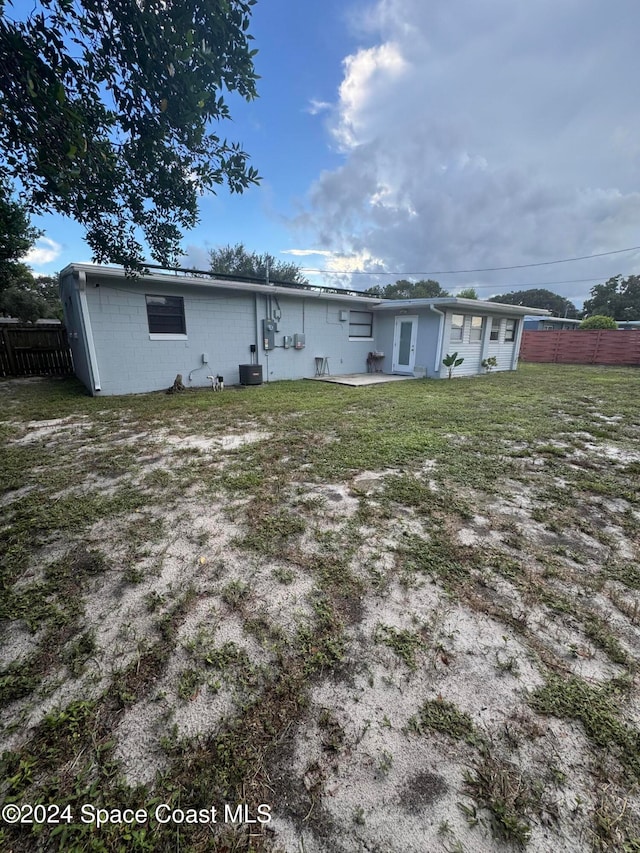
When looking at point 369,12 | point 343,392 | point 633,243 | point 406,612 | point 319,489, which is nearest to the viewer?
point 406,612

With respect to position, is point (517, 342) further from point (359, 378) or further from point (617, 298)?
point (617, 298)

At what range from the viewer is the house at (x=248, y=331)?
786 cm

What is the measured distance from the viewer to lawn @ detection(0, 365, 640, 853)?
1.12 meters

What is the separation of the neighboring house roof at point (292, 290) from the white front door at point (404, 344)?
644mm

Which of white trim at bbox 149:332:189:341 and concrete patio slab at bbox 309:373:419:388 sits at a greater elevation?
white trim at bbox 149:332:189:341

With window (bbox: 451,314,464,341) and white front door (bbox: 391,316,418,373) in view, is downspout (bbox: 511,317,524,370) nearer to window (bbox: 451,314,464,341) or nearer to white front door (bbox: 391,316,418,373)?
window (bbox: 451,314,464,341)

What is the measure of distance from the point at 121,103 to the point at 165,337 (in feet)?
21.1

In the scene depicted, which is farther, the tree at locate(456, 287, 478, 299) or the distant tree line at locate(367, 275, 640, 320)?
the distant tree line at locate(367, 275, 640, 320)

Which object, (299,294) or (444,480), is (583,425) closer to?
(444,480)

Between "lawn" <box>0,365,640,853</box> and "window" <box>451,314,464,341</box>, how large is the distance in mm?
8514

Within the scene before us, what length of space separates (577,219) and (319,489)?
33931mm

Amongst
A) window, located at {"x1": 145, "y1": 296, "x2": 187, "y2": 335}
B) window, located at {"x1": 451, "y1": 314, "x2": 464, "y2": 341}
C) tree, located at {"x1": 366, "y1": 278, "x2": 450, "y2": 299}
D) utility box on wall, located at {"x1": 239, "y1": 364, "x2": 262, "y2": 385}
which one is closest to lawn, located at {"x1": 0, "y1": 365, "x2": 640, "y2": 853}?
window, located at {"x1": 145, "y1": 296, "x2": 187, "y2": 335}

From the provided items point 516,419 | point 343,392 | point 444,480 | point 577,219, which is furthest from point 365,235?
point 444,480

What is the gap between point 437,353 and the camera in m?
11.3
